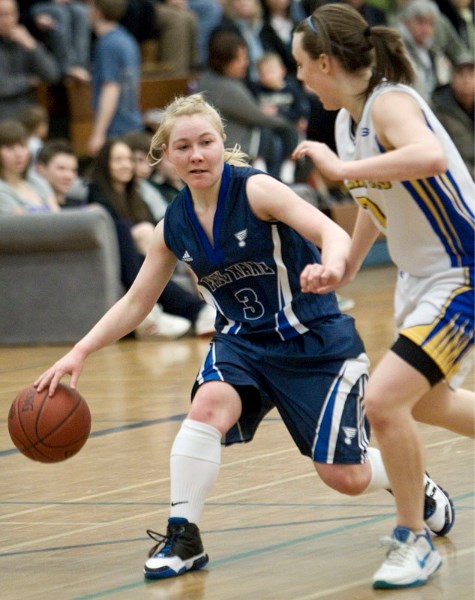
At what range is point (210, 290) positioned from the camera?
4.47m

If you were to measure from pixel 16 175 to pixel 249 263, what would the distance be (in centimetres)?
631

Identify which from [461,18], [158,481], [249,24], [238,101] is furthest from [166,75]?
[158,481]

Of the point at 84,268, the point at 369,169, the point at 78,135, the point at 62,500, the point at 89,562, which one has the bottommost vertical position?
the point at 78,135

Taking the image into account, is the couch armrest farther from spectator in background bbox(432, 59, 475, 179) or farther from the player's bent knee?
the player's bent knee

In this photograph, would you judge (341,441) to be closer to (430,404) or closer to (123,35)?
(430,404)

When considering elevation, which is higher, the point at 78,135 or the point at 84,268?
the point at 84,268

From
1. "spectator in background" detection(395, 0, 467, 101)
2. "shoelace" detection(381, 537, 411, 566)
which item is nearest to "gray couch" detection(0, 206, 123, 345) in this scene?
"spectator in background" detection(395, 0, 467, 101)

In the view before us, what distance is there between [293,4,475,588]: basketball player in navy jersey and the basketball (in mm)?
1046

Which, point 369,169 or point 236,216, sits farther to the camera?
point 236,216

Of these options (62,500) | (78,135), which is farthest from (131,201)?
(62,500)

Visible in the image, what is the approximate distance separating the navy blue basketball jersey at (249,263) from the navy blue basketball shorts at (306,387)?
0.23 feet

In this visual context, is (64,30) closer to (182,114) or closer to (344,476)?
(182,114)

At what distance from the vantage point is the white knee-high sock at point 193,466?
13.6 ft

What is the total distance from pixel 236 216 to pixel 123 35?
8.74 metres
